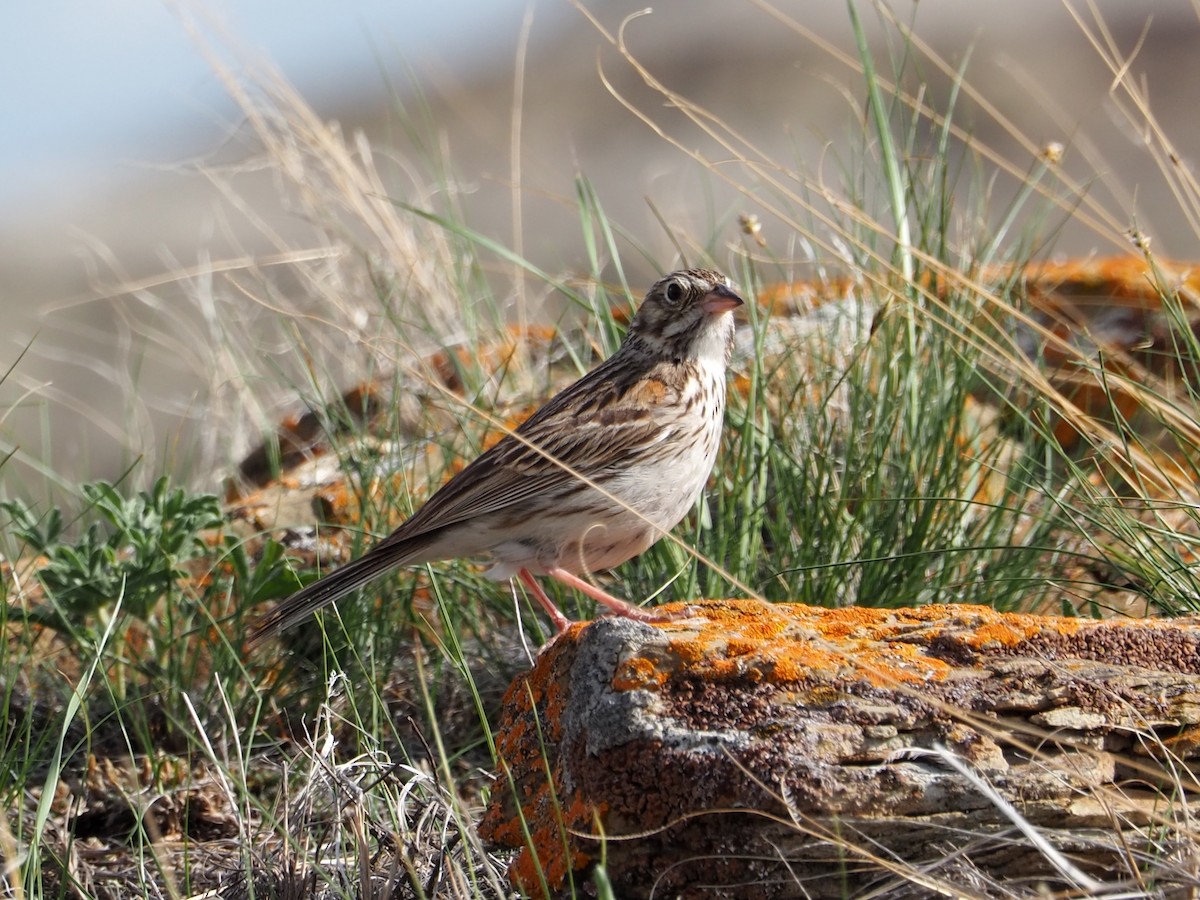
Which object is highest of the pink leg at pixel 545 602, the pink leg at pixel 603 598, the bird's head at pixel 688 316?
the bird's head at pixel 688 316

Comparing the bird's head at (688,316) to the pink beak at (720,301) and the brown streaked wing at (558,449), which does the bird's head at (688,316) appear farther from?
the brown streaked wing at (558,449)

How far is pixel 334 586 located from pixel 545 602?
2.08 ft

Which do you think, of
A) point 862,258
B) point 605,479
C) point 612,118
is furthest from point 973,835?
point 612,118

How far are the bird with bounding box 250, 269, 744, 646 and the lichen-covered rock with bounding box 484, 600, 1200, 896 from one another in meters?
1.03

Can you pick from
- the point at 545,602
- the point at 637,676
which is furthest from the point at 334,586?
the point at 637,676

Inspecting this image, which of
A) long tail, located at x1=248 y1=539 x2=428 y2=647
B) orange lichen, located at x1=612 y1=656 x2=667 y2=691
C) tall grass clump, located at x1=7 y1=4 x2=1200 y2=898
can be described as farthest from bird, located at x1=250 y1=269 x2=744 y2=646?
orange lichen, located at x1=612 y1=656 x2=667 y2=691

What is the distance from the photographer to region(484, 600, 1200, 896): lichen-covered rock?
2578 mm

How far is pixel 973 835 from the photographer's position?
2545 millimetres

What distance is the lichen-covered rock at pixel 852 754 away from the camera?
2.58 metres

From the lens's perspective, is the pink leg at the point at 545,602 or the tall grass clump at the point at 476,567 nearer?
the tall grass clump at the point at 476,567

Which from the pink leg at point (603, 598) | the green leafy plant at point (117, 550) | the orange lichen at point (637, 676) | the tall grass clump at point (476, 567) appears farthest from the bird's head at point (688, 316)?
the orange lichen at point (637, 676)

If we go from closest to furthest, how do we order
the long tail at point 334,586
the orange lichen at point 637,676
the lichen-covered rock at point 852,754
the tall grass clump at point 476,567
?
the lichen-covered rock at point 852,754
the orange lichen at point 637,676
the tall grass clump at point 476,567
the long tail at point 334,586

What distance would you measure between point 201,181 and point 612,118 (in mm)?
8700

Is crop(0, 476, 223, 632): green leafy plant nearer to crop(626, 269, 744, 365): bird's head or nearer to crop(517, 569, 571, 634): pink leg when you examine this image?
crop(517, 569, 571, 634): pink leg
